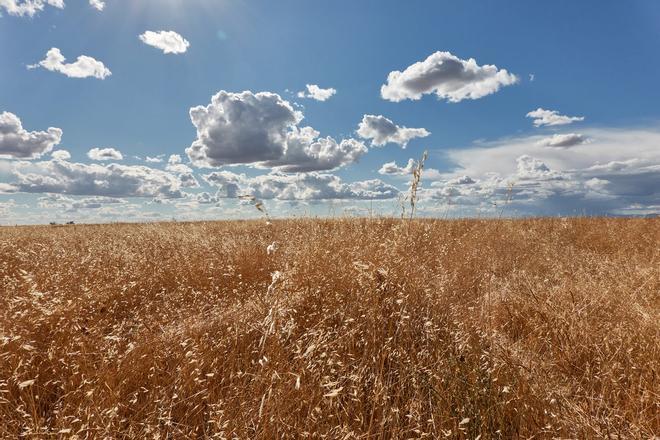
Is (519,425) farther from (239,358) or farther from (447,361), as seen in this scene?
(239,358)

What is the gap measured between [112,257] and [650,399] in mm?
6779

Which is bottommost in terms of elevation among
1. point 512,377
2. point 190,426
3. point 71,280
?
point 190,426

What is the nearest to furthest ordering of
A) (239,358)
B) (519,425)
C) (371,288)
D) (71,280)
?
1. (519,425)
2. (239,358)
3. (371,288)
4. (71,280)

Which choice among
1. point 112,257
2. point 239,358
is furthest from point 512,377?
point 112,257

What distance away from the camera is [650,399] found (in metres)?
2.07

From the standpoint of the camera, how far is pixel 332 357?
233 cm

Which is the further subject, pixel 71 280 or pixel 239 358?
pixel 71 280

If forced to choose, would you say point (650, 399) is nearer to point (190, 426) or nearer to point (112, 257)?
point (190, 426)

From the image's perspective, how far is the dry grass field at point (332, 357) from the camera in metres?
1.89

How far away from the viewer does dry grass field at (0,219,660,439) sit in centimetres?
189

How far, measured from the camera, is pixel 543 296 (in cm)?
364

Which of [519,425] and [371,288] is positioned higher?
[371,288]

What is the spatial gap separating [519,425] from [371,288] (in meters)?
1.41

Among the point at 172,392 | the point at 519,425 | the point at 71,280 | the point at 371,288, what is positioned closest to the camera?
the point at 519,425
